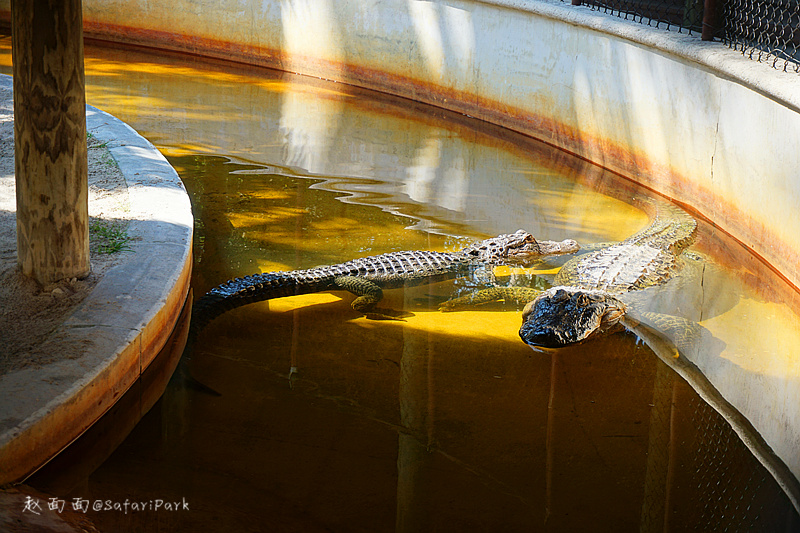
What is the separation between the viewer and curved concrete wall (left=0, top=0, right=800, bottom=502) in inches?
206

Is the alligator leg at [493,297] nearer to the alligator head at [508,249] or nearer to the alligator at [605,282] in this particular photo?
the alligator at [605,282]

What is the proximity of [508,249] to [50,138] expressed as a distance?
3.03 meters

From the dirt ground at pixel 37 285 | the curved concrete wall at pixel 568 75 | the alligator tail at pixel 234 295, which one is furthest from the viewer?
the curved concrete wall at pixel 568 75

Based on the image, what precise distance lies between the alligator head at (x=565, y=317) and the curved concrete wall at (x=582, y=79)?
0.67 m

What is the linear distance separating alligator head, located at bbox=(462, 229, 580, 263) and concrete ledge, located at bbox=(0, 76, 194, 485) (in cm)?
199

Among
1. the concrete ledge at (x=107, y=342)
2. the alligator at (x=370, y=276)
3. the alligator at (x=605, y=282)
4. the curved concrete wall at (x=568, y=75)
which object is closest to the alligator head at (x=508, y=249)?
the alligator at (x=370, y=276)

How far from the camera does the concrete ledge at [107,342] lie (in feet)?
8.86

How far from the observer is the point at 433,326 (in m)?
4.31

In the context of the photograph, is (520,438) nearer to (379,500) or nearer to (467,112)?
(379,500)

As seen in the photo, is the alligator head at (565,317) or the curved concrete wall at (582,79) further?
the curved concrete wall at (582,79)

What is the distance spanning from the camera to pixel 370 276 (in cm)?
468

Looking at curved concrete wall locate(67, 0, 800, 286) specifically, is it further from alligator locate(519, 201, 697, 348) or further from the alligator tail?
the alligator tail

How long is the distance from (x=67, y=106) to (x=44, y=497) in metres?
1.76

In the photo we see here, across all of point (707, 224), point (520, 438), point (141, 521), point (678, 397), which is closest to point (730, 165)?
point (707, 224)
